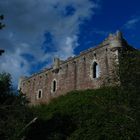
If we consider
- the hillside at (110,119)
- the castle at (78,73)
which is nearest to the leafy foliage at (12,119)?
the hillside at (110,119)

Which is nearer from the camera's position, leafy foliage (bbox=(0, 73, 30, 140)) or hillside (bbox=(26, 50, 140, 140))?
hillside (bbox=(26, 50, 140, 140))

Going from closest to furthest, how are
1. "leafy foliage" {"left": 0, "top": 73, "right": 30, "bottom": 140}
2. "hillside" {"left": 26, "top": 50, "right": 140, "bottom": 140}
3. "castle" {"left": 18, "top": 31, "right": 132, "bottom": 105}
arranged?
"hillside" {"left": 26, "top": 50, "right": 140, "bottom": 140}
"leafy foliage" {"left": 0, "top": 73, "right": 30, "bottom": 140}
"castle" {"left": 18, "top": 31, "right": 132, "bottom": 105}

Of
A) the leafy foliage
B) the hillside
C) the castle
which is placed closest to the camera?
the hillside

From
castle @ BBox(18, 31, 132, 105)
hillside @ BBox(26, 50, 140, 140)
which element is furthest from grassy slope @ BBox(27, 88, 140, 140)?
castle @ BBox(18, 31, 132, 105)

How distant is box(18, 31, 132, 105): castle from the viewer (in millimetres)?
39688

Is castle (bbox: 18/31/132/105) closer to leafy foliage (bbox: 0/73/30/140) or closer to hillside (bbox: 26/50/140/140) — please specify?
hillside (bbox: 26/50/140/140)

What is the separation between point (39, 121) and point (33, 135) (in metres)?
2.03

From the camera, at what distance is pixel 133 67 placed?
72.2ft

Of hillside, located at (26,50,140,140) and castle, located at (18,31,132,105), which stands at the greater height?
castle, located at (18,31,132,105)

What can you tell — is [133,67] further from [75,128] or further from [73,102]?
[73,102]

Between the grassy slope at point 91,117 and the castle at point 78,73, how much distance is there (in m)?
2.44

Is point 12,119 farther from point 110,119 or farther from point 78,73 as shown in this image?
point 78,73

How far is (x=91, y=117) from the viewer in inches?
1129

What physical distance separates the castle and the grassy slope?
2.44m
